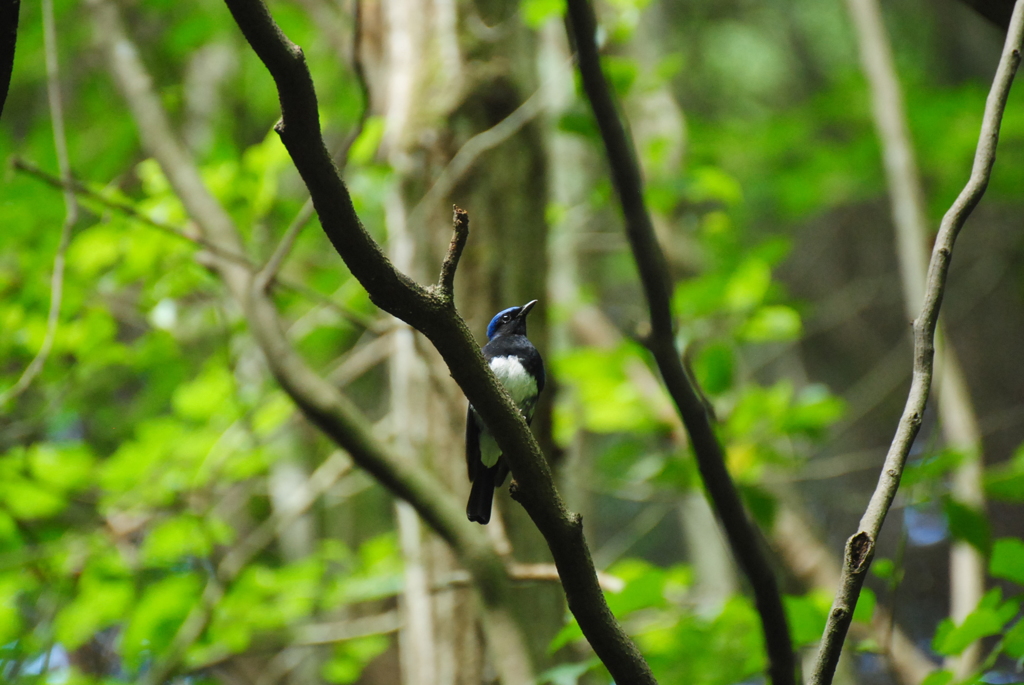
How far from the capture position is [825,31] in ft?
31.8

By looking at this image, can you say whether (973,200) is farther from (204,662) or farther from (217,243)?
(204,662)

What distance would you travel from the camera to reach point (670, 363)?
162 cm

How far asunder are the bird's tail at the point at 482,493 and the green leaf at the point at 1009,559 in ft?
4.00

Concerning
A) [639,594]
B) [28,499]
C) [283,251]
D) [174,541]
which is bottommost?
[639,594]

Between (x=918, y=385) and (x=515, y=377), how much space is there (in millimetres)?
1150

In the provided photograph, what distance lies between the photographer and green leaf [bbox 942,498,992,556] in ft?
7.18

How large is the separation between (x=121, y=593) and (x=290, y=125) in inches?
110

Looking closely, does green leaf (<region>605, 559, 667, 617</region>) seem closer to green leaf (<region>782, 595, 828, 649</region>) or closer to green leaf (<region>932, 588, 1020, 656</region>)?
green leaf (<region>782, 595, 828, 649</region>)

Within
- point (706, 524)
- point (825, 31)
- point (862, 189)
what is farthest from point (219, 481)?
point (825, 31)

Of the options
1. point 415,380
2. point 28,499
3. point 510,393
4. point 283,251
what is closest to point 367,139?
point 283,251

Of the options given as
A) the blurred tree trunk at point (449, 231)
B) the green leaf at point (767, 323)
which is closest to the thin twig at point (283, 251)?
the blurred tree trunk at point (449, 231)

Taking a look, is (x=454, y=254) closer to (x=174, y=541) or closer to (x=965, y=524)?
(x=965, y=524)

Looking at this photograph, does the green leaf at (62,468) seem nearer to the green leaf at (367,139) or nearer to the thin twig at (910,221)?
the green leaf at (367,139)

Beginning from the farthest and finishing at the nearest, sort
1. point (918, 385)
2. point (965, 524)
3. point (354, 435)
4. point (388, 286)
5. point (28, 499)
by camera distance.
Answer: point (28, 499), point (354, 435), point (965, 524), point (918, 385), point (388, 286)
